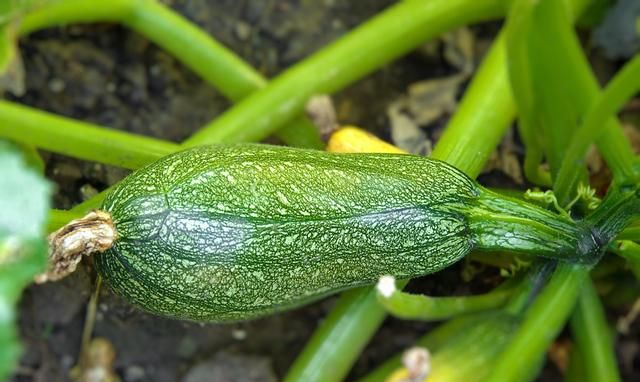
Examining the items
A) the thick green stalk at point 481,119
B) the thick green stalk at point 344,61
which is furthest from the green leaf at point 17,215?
the thick green stalk at point 481,119

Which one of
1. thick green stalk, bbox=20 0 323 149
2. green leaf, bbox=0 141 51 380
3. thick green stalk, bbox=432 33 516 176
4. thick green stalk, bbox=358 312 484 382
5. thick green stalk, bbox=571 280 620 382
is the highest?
thick green stalk, bbox=20 0 323 149

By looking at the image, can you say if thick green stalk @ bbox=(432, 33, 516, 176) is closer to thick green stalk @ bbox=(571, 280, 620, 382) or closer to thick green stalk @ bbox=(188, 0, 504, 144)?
thick green stalk @ bbox=(188, 0, 504, 144)

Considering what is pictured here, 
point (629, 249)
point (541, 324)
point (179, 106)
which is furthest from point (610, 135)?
point (179, 106)

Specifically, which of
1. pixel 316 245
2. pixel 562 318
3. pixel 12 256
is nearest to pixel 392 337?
pixel 562 318

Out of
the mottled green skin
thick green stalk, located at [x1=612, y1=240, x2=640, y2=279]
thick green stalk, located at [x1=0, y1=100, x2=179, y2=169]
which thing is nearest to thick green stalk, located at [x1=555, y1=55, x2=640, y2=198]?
thick green stalk, located at [x1=612, y1=240, x2=640, y2=279]

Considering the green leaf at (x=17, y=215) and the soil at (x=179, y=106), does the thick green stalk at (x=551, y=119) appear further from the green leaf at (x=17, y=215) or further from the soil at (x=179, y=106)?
the green leaf at (x=17, y=215)

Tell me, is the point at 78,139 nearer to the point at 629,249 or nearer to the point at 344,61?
the point at 344,61
